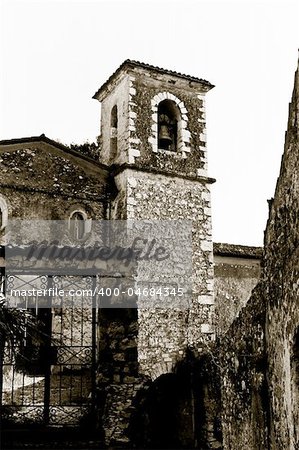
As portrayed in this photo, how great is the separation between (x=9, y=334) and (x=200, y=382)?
9086mm

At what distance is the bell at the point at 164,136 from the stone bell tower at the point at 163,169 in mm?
35

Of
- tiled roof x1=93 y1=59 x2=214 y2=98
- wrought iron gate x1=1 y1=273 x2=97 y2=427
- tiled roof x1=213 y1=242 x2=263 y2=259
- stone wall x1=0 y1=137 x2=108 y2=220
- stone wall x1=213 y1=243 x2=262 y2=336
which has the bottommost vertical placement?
wrought iron gate x1=1 y1=273 x2=97 y2=427

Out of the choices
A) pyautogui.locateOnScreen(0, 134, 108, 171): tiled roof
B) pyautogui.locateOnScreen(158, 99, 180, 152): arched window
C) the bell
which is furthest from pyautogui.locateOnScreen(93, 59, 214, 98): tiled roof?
pyautogui.locateOnScreen(0, 134, 108, 171): tiled roof

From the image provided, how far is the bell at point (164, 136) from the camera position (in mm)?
17234

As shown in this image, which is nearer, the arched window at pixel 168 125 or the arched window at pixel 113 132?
the arched window at pixel 113 132

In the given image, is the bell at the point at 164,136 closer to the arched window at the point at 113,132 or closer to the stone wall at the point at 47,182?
the arched window at the point at 113,132

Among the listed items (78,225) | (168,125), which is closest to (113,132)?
(168,125)

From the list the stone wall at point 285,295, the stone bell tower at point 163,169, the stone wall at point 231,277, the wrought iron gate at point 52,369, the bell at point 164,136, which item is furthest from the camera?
the stone wall at point 231,277

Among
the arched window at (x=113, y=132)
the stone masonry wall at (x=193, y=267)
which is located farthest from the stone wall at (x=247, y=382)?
the arched window at (x=113, y=132)

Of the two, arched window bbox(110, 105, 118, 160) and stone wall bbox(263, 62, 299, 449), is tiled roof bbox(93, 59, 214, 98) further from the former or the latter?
stone wall bbox(263, 62, 299, 449)

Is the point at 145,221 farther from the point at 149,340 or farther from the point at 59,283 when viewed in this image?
the point at 59,283

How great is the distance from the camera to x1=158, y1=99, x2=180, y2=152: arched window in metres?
17.3

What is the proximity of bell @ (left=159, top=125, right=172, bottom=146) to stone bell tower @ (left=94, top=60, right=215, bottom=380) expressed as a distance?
3 cm

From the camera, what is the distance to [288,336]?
4664mm
